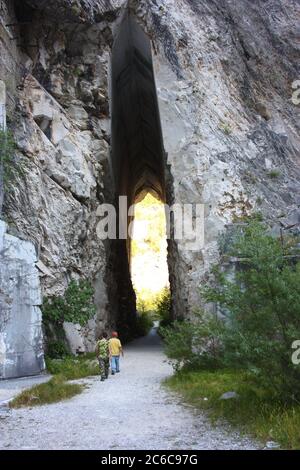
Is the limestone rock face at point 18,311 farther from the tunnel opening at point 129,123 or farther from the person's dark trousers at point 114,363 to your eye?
the tunnel opening at point 129,123

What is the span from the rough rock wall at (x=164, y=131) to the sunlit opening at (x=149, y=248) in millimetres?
22900

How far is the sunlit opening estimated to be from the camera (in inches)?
1772

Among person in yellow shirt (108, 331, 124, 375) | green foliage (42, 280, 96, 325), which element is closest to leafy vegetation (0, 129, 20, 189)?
green foliage (42, 280, 96, 325)

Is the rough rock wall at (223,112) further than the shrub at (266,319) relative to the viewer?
Yes

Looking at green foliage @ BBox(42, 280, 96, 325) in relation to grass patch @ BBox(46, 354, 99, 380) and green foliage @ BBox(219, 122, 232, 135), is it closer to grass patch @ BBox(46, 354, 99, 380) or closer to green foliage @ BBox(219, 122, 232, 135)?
grass patch @ BBox(46, 354, 99, 380)

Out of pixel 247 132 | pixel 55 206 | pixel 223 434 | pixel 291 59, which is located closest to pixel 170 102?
pixel 247 132

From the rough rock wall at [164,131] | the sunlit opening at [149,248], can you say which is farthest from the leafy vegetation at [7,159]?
the sunlit opening at [149,248]

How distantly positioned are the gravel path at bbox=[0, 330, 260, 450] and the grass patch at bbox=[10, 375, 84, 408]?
242mm

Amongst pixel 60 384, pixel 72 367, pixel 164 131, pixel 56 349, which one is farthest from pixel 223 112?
pixel 60 384

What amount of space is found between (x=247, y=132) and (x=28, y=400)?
14.4 meters

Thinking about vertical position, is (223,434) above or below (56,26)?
below

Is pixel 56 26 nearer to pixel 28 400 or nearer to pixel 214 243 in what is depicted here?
pixel 214 243

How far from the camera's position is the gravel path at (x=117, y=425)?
6078 millimetres
